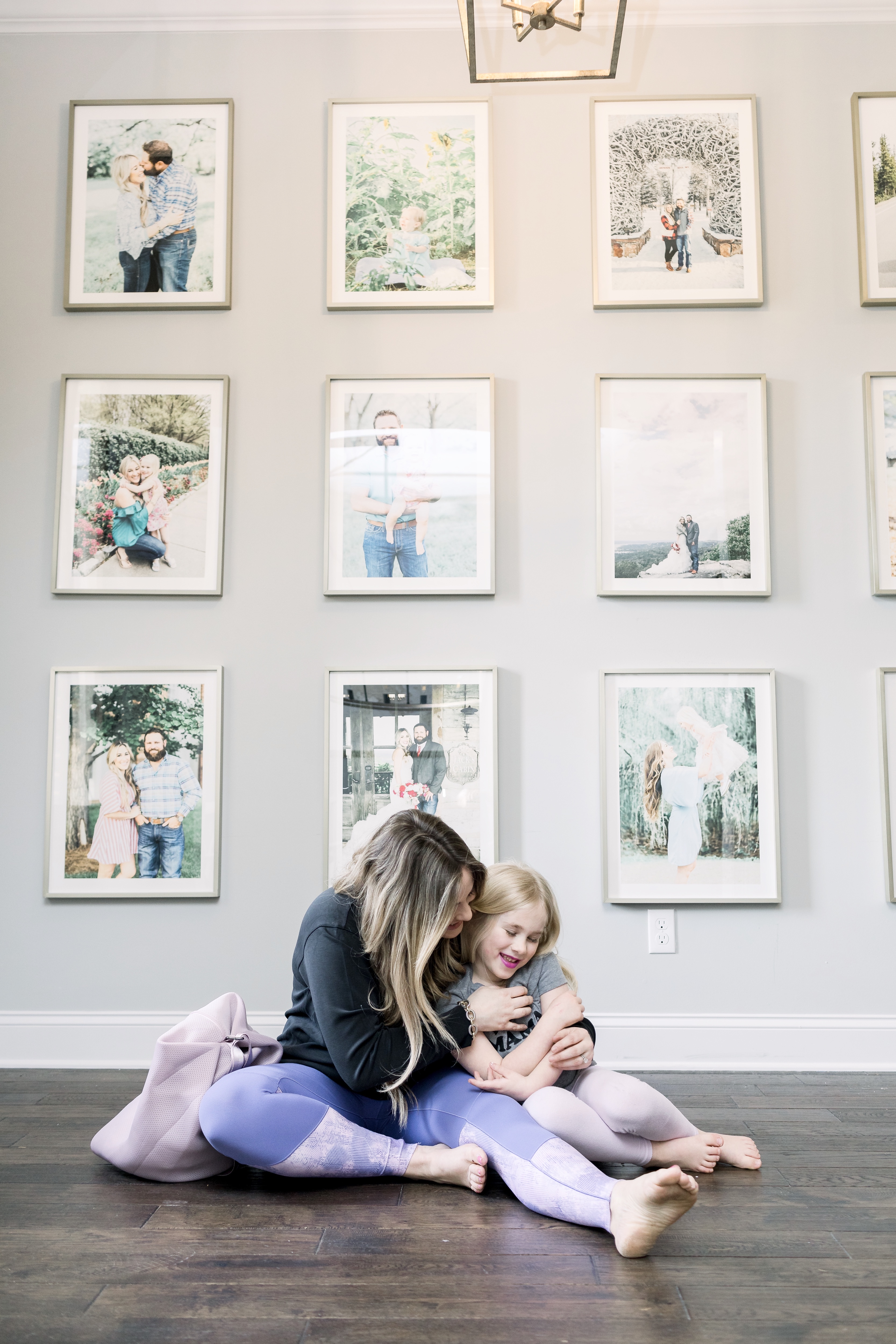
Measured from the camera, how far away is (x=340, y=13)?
2.61 meters

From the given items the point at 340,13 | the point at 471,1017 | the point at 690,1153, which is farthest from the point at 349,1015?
the point at 340,13

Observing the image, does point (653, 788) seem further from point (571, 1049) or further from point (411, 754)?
point (571, 1049)

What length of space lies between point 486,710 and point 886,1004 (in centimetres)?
126

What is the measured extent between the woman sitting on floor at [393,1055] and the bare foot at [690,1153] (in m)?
0.21

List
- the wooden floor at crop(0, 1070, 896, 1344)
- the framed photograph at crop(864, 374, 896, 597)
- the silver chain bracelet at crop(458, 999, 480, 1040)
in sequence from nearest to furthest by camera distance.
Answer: the wooden floor at crop(0, 1070, 896, 1344)
the silver chain bracelet at crop(458, 999, 480, 1040)
the framed photograph at crop(864, 374, 896, 597)

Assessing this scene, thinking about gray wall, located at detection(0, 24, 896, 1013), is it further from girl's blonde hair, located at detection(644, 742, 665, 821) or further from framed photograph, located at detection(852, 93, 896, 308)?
girl's blonde hair, located at detection(644, 742, 665, 821)

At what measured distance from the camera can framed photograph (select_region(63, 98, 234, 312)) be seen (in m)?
2.58

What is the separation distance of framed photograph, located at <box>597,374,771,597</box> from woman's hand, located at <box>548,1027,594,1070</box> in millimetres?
1175

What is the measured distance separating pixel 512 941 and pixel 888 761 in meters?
1.27

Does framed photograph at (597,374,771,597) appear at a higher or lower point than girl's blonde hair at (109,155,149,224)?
lower

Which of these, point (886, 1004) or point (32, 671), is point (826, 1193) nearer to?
point (886, 1004)

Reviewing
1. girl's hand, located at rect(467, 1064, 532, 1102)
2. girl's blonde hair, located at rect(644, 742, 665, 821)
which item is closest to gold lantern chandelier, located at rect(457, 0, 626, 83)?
girl's blonde hair, located at rect(644, 742, 665, 821)

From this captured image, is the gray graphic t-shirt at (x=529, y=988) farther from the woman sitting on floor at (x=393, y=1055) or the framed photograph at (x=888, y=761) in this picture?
the framed photograph at (x=888, y=761)

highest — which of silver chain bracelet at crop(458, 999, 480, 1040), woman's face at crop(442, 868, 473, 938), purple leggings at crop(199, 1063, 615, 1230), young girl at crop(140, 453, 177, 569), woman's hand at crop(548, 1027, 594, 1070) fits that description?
young girl at crop(140, 453, 177, 569)
